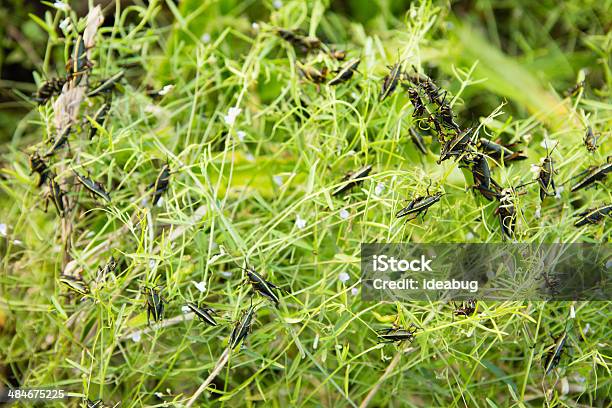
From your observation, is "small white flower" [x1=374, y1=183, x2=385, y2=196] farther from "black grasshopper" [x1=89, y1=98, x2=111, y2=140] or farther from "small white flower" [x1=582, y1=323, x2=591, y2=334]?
"black grasshopper" [x1=89, y1=98, x2=111, y2=140]

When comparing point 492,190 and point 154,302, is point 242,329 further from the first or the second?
point 492,190

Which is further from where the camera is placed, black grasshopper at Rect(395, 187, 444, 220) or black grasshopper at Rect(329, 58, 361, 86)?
black grasshopper at Rect(329, 58, 361, 86)

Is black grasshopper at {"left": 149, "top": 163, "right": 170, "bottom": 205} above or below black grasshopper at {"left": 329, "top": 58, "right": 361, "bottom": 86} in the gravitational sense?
below

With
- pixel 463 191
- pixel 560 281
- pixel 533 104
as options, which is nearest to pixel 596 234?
pixel 560 281

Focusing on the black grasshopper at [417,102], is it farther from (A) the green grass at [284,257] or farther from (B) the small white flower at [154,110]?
(B) the small white flower at [154,110]

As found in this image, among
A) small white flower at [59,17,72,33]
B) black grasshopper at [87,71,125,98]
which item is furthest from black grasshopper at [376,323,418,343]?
small white flower at [59,17,72,33]

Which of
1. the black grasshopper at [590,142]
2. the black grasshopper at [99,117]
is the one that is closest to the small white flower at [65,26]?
the black grasshopper at [99,117]

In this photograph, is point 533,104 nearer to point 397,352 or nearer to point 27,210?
point 397,352
